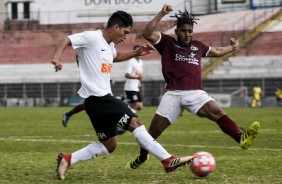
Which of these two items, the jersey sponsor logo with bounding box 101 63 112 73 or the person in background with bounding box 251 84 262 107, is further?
the person in background with bounding box 251 84 262 107

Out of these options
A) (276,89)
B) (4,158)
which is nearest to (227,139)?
(4,158)

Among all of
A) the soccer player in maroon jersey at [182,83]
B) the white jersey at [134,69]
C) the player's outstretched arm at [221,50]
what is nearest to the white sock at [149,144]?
the soccer player in maroon jersey at [182,83]

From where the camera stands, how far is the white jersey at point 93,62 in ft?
30.8

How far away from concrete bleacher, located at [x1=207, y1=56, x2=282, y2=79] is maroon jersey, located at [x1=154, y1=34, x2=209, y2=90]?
40.1 m

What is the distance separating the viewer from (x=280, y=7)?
5941 centimetres

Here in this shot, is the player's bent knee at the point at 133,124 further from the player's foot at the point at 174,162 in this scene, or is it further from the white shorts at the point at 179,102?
the white shorts at the point at 179,102

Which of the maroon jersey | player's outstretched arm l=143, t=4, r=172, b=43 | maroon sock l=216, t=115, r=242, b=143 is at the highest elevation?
player's outstretched arm l=143, t=4, r=172, b=43

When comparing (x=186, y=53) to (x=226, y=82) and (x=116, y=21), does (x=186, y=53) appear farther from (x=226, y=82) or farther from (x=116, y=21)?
(x=226, y=82)

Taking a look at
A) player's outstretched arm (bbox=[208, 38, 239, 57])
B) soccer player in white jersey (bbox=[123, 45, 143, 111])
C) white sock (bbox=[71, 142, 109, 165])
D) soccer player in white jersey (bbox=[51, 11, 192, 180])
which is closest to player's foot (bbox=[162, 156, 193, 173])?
soccer player in white jersey (bbox=[51, 11, 192, 180])

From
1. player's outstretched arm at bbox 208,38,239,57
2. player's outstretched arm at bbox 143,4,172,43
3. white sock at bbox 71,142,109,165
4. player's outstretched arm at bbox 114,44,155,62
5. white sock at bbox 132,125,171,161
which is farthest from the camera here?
player's outstretched arm at bbox 208,38,239,57

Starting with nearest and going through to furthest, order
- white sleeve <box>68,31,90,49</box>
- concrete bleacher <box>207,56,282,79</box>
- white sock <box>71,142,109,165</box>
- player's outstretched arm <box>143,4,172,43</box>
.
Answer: white sleeve <box>68,31,90,49</box> < white sock <box>71,142,109,165</box> < player's outstretched arm <box>143,4,172,43</box> < concrete bleacher <box>207,56,282,79</box>

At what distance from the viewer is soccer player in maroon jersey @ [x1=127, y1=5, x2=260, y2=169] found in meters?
10.8

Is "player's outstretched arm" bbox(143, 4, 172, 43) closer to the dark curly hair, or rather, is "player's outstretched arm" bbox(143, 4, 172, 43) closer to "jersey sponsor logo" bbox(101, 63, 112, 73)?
the dark curly hair

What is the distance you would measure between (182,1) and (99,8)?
7.43 metres
